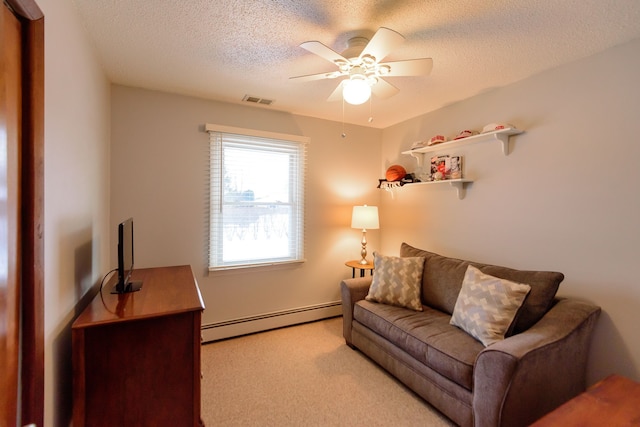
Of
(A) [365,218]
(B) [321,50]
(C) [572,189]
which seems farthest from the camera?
(A) [365,218]

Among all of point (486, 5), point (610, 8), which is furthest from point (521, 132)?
point (486, 5)

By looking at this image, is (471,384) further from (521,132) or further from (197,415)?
(521,132)

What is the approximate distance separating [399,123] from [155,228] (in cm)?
300

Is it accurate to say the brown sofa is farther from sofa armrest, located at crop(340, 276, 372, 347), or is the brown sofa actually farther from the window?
the window

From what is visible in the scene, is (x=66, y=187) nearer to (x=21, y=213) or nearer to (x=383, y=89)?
(x=21, y=213)

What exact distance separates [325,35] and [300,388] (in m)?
2.48

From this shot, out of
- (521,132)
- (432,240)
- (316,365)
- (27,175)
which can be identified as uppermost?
(521,132)

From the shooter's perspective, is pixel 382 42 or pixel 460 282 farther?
pixel 460 282

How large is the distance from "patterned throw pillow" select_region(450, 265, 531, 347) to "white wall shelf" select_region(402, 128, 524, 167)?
1178 millimetres

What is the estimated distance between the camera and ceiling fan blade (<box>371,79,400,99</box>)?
1979mm

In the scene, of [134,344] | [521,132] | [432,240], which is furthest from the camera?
[432,240]

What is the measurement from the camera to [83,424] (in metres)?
1.34

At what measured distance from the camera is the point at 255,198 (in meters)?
3.16

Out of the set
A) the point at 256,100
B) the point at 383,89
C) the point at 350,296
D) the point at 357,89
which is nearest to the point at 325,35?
the point at 357,89
